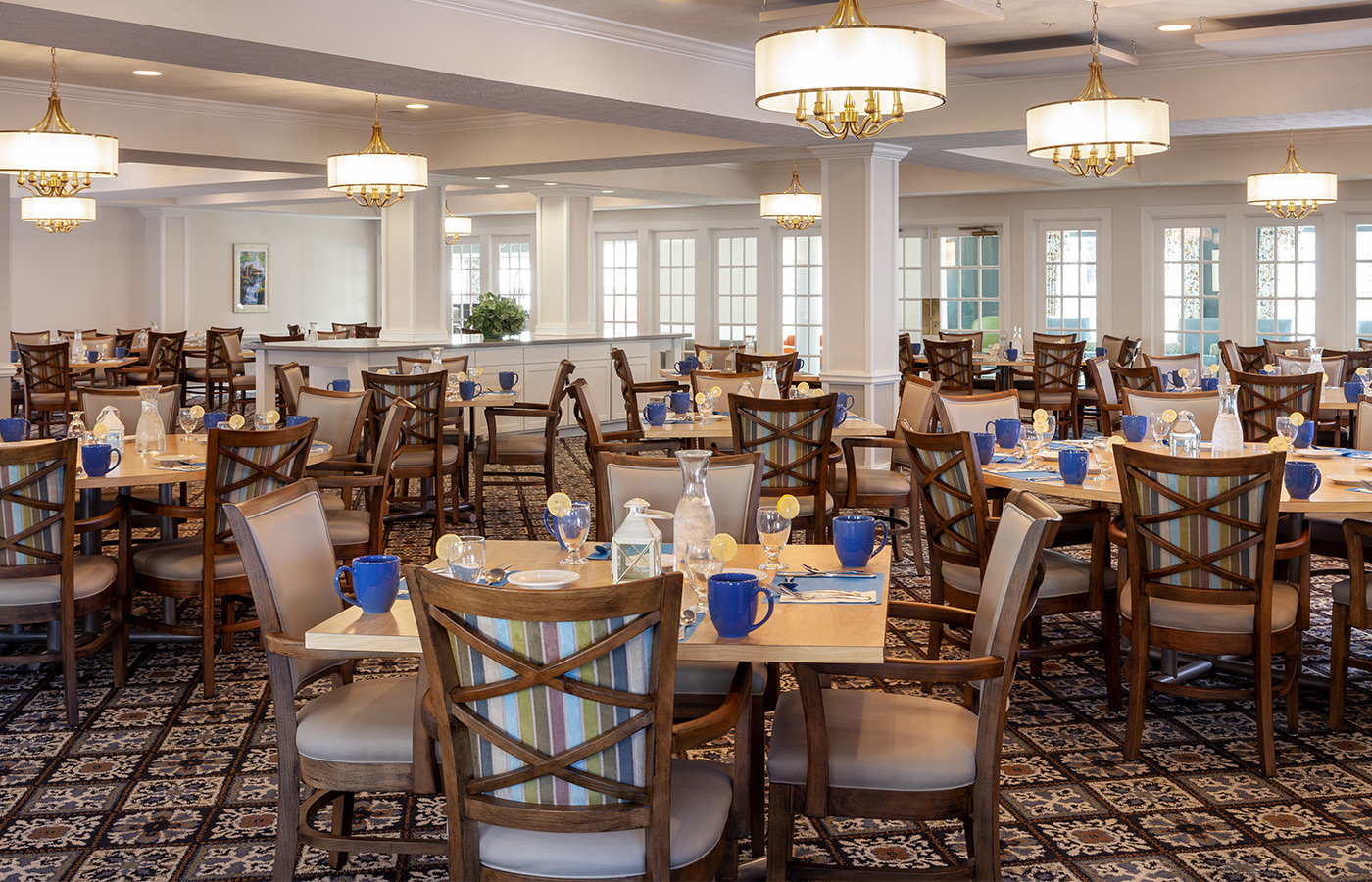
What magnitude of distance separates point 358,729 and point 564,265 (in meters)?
10.6

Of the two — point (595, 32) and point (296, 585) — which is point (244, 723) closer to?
point (296, 585)

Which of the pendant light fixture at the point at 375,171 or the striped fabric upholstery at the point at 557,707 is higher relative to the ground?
the pendant light fixture at the point at 375,171

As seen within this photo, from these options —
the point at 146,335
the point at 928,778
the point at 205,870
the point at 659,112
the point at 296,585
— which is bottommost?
the point at 205,870

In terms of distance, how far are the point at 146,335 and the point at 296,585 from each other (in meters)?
12.7

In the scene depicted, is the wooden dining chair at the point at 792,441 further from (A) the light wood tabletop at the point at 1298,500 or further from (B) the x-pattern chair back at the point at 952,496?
(B) the x-pattern chair back at the point at 952,496

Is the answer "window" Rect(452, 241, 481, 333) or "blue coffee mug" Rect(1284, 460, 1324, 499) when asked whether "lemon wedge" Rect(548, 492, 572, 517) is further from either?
"window" Rect(452, 241, 481, 333)

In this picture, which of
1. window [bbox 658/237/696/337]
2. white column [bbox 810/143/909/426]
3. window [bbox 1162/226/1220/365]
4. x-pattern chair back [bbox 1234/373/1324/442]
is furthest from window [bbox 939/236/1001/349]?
x-pattern chair back [bbox 1234/373/1324/442]

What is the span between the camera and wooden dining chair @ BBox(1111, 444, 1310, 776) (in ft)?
11.1

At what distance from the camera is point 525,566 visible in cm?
295

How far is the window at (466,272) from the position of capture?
17.8 meters

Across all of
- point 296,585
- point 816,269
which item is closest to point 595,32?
point 296,585

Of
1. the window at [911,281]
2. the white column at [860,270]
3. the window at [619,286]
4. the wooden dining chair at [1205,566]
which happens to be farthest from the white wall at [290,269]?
the wooden dining chair at [1205,566]

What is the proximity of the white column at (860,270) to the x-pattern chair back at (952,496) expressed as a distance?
180 inches

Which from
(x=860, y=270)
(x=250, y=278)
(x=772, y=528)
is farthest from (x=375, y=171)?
(x=250, y=278)
